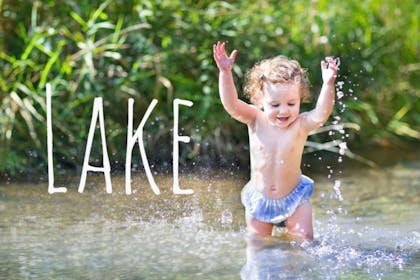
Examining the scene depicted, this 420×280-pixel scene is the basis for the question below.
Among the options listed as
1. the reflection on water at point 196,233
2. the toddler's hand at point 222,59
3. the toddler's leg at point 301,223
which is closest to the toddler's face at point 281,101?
the toddler's hand at point 222,59

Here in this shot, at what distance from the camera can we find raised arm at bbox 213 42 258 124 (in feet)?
13.7

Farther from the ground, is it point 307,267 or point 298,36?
point 298,36

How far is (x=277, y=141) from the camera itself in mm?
4422

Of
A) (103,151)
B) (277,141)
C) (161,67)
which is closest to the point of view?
(277,141)

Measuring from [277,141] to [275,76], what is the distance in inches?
11.4

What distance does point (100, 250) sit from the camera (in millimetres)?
4109

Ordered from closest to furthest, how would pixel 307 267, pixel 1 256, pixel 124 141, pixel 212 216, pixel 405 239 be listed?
1. pixel 307 267
2. pixel 1 256
3. pixel 405 239
4. pixel 212 216
5. pixel 124 141

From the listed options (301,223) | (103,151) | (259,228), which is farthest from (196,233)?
(103,151)

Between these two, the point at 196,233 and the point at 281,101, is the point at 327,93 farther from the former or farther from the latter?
the point at 196,233

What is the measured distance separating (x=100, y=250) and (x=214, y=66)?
2.39 metres

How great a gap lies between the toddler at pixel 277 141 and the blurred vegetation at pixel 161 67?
163 cm

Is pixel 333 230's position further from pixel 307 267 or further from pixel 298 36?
pixel 298 36

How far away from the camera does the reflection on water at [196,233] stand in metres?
3.75

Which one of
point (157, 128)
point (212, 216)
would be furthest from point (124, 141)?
point (212, 216)
